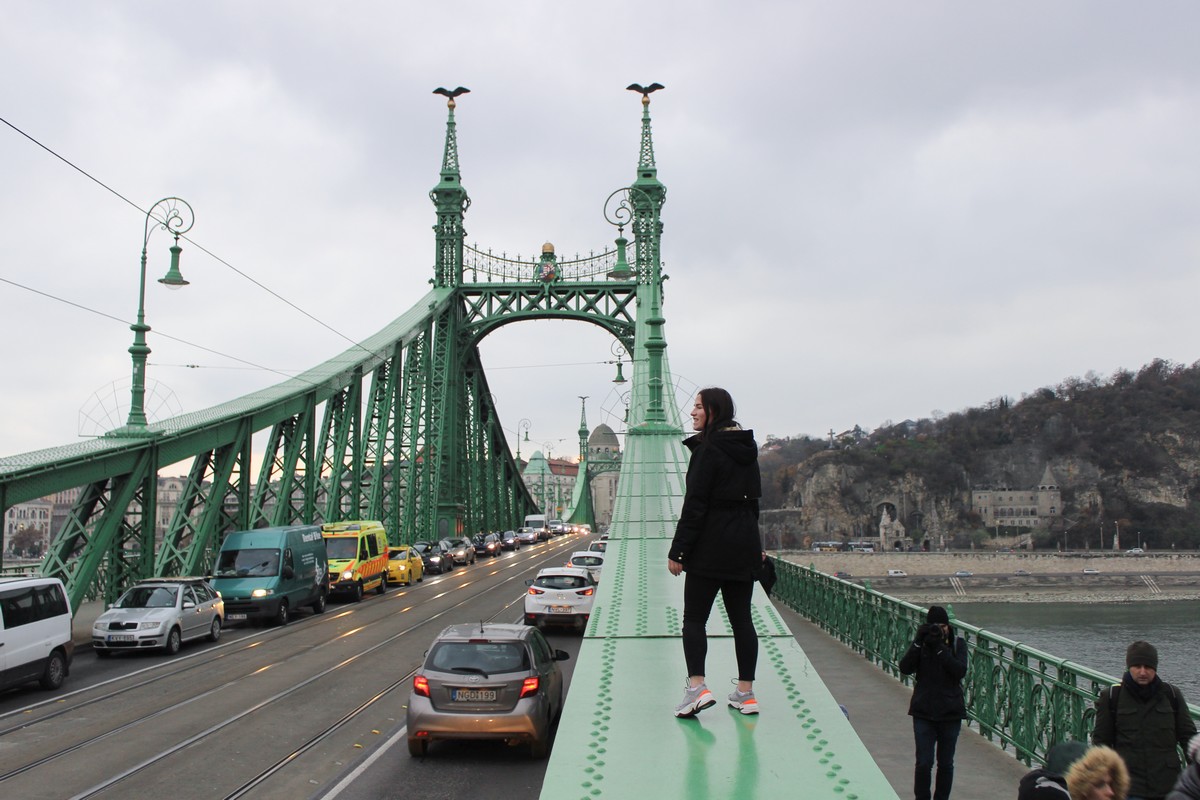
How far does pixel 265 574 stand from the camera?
23.2 meters

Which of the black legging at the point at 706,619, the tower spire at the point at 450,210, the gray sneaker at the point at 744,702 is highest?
the tower spire at the point at 450,210

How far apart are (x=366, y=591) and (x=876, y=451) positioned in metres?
148

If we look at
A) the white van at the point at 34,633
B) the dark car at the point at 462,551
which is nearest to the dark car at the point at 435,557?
the dark car at the point at 462,551

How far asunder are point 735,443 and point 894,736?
5876mm

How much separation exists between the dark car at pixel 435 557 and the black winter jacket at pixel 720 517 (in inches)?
1388

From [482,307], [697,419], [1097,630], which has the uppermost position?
[482,307]

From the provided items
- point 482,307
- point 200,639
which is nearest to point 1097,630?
point 482,307

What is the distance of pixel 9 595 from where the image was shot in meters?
13.8

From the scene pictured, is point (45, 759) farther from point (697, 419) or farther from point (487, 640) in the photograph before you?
point (697, 419)

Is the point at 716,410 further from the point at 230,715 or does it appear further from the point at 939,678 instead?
the point at 230,715

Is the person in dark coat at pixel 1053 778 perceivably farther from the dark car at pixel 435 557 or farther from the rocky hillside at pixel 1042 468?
the rocky hillside at pixel 1042 468

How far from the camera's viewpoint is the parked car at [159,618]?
699 inches

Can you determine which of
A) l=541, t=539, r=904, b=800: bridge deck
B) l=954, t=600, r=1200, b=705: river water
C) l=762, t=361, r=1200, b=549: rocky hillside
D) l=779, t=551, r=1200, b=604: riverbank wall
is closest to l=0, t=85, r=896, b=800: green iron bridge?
l=541, t=539, r=904, b=800: bridge deck

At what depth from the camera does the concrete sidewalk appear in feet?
26.2
